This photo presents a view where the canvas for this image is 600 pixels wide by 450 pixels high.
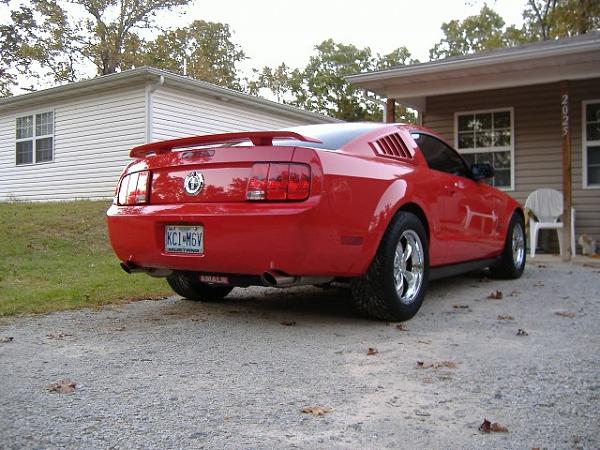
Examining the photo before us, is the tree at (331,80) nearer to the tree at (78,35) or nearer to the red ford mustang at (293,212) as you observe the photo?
the tree at (78,35)

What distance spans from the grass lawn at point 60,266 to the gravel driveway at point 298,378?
0.57 meters

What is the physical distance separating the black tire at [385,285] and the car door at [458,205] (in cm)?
79

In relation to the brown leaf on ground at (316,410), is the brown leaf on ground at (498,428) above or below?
below

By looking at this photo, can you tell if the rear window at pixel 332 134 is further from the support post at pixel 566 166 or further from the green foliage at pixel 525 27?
the green foliage at pixel 525 27

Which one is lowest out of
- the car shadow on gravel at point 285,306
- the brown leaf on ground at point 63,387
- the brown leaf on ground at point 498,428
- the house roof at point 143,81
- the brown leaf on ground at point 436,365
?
the brown leaf on ground at point 498,428

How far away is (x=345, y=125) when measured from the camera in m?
4.51

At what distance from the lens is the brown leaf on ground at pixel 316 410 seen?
7.66 feet

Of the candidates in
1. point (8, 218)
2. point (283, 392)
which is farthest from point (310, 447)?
point (8, 218)

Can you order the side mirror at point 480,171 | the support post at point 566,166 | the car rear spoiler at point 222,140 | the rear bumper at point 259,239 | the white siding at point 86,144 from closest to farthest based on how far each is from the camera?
the rear bumper at point 259,239, the car rear spoiler at point 222,140, the side mirror at point 480,171, the support post at point 566,166, the white siding at point 86,144

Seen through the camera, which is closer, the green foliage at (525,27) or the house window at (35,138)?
the house window at (35,138)

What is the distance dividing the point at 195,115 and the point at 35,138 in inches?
196

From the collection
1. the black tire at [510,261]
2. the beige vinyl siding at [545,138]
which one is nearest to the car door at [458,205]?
the black tire at [510,261]

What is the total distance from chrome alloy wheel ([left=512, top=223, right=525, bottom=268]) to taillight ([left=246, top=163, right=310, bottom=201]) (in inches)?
160

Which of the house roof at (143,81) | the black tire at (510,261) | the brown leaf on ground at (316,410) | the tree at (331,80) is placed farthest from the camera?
the tree at (331,80)
